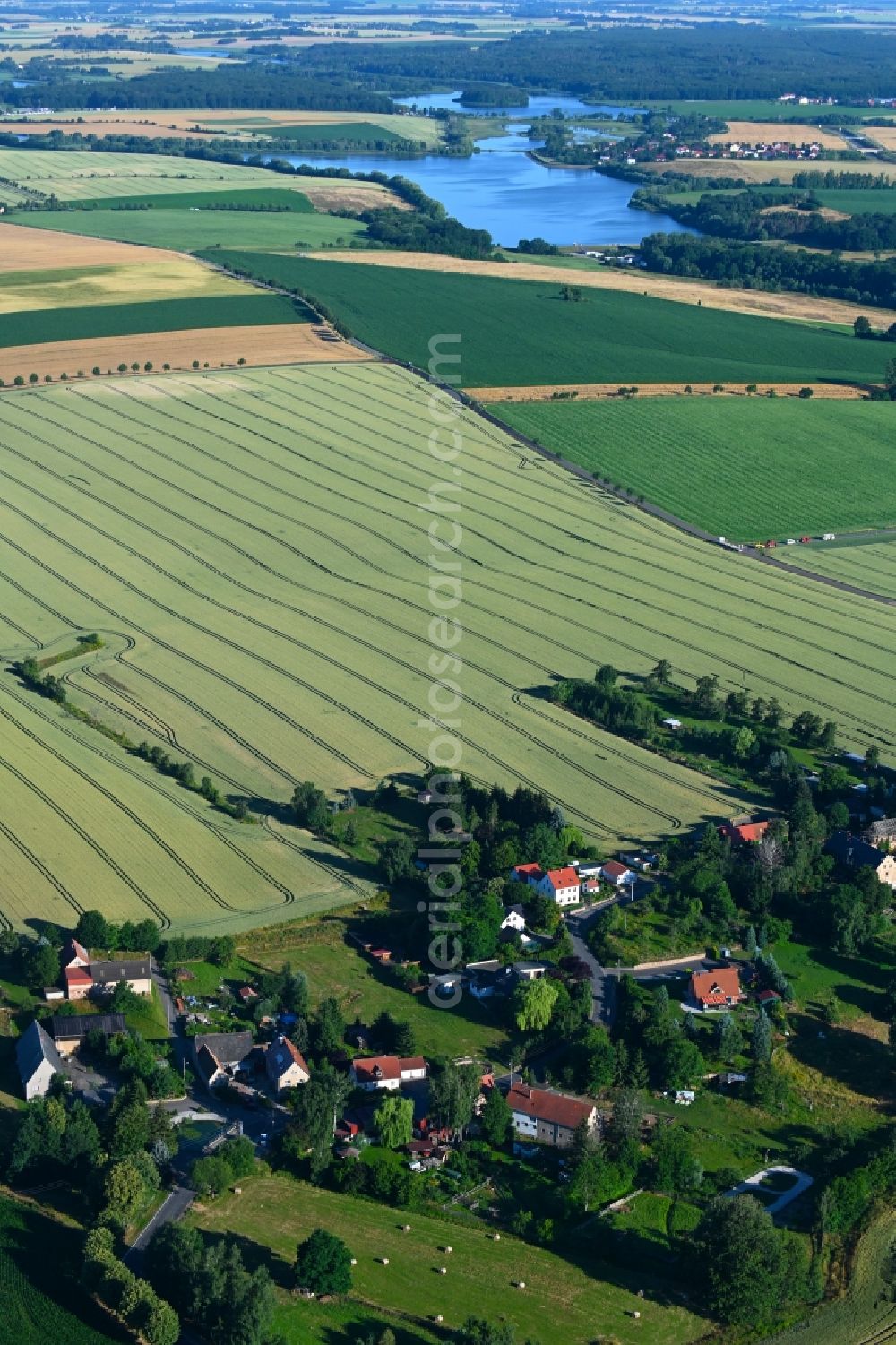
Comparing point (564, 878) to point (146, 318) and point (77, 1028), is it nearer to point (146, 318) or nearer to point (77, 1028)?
point (77, 1028)

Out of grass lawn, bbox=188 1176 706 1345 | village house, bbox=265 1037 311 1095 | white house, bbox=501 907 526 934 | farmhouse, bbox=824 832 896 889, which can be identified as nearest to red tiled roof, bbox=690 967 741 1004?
white house, bbox=501 907 526 934

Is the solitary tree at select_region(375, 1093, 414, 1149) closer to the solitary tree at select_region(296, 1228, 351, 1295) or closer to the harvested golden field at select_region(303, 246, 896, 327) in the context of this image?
the solitary tree at select_region(296, 1228, 351, 1295)

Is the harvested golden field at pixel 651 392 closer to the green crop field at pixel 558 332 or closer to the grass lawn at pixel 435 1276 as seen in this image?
the green crop field at pixel 558 332

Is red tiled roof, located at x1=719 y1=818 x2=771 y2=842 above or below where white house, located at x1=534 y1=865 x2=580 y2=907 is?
above

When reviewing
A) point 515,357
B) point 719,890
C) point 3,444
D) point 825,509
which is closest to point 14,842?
point 719,890

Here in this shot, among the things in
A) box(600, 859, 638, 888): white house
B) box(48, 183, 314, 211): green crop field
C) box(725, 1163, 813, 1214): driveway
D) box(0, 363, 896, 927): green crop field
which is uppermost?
box(48, 183, 314, 211): green crop field

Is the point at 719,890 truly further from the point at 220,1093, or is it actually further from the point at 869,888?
the point at 220,1093

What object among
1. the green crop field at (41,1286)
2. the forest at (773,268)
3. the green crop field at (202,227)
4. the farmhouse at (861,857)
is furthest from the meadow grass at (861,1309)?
the green crop field at (202,227)
